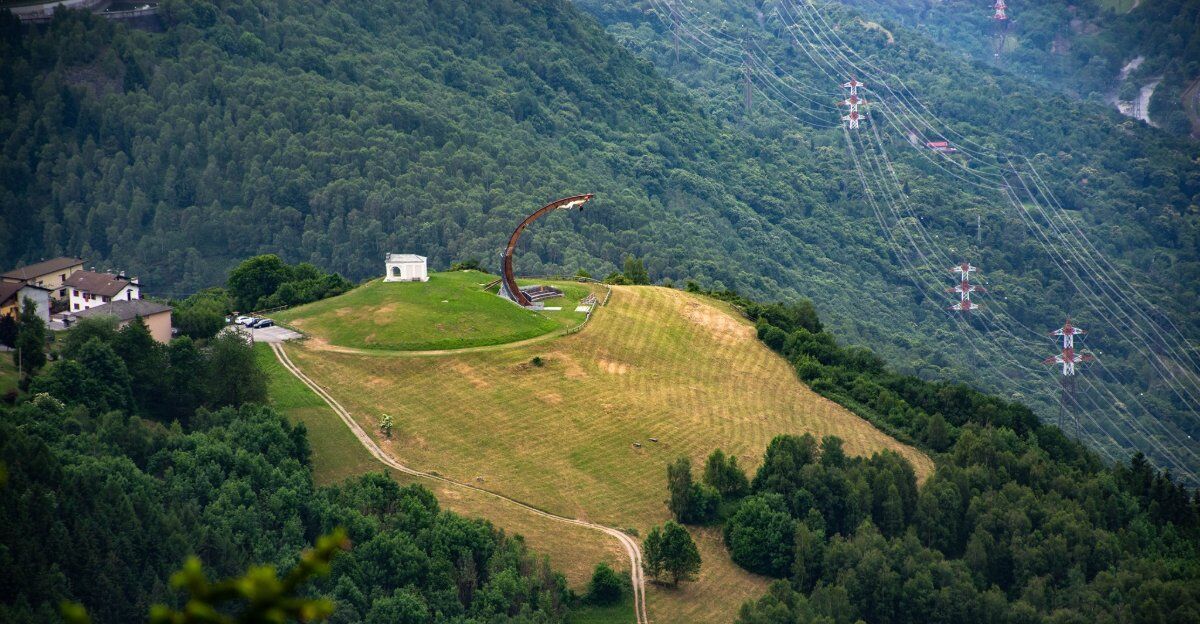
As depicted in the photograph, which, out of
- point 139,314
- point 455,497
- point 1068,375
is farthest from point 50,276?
point 1068,375

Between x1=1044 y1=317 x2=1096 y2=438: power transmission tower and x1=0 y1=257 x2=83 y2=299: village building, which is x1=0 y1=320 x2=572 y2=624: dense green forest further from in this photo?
x1=1044 y1=317 x2=1096 y2=438: power transmission tower

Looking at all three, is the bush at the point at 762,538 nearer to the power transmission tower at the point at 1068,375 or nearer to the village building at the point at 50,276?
the village building at the point at 50,276

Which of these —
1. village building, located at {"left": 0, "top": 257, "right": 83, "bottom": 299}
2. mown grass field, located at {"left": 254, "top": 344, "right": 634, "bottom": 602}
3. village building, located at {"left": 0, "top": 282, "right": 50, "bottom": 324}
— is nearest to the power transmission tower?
mown grass field, located at {"left": 254, "top": 344, "right": 634, "bottom": 602}

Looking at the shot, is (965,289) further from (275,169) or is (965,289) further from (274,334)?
(274,334)

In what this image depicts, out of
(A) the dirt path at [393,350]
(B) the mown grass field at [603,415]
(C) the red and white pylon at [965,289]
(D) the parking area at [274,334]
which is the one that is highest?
(D) the parking area at [274,334]

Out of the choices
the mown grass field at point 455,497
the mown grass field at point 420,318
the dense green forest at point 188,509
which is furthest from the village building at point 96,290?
the dense green forest at point 188,509

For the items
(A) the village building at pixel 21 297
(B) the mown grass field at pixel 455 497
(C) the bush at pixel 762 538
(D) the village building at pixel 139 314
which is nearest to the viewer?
(B) the mown grass field at pixel 455 497
